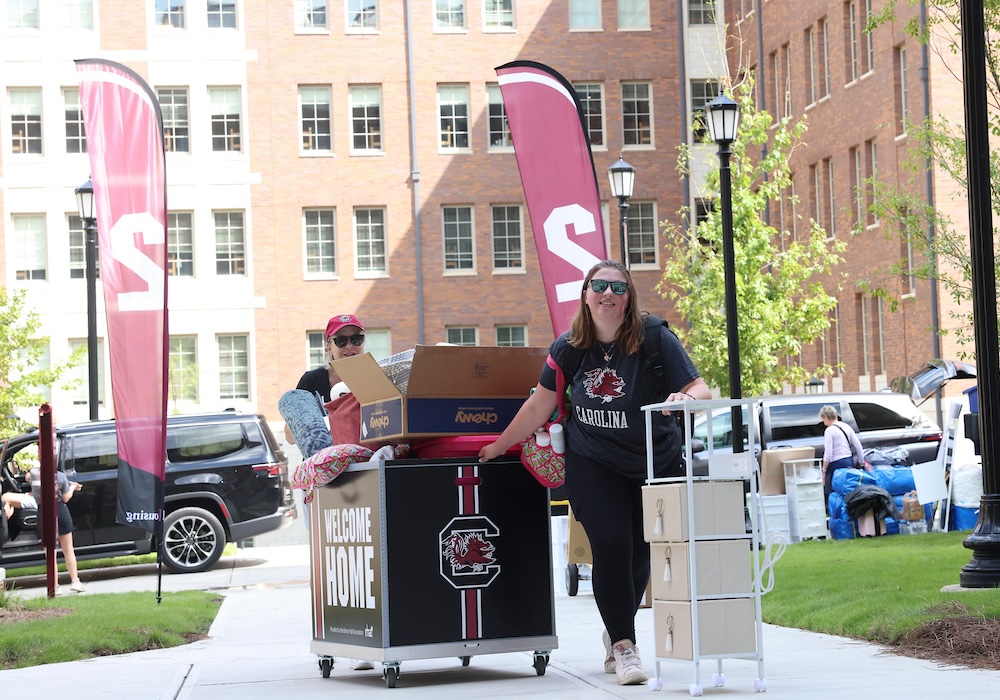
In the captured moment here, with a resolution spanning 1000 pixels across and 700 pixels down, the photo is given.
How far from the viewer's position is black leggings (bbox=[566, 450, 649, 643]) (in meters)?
6.89

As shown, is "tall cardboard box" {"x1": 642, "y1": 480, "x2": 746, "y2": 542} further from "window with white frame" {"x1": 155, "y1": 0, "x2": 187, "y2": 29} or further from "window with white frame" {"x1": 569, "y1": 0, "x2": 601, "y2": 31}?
"window with white frame" {"x1": 569, "y1": 0, "x2": 601, "y2": 31}

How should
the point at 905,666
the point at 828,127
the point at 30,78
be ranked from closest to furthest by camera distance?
the point at 905,666
the point at 828,127
the point at 30,78

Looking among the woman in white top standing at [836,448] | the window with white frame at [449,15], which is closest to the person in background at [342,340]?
the woman in white top standing at [836,448]

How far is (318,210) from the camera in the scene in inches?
1764

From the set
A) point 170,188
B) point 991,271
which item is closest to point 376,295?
point 170,188

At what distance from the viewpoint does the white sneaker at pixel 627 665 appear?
6770mm

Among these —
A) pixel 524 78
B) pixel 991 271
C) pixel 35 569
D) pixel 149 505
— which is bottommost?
pixel 35 569

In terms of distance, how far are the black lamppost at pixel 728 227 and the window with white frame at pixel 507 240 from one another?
27859 mm

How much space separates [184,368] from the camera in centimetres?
4294

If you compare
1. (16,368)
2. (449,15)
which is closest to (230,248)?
(449,15)

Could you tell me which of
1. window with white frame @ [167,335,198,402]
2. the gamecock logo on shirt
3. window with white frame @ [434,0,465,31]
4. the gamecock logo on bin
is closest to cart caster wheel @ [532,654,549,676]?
the gamecock logo on bin

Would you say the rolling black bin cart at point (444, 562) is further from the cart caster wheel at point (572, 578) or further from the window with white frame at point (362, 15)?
the window with white frame at point (362, 15)

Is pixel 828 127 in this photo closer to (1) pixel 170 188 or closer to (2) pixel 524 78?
(1) pixel 170 188

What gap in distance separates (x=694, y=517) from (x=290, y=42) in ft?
131
